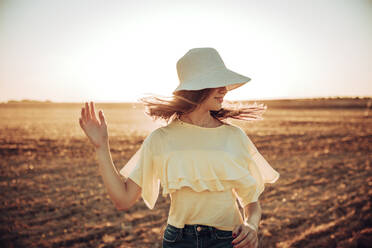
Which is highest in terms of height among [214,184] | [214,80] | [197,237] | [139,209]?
[214,80]

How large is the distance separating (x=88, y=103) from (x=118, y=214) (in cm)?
418

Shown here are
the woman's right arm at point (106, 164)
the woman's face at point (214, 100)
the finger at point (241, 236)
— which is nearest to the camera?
the finger at point (241, 236)

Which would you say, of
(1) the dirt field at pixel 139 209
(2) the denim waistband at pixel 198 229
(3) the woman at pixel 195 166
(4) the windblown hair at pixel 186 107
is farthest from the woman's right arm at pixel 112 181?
(1) the dirt field at pixel 139 209

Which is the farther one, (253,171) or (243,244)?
(253,171)

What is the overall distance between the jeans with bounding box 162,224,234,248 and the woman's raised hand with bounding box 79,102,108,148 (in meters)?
0.61

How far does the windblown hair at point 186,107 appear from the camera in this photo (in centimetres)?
168

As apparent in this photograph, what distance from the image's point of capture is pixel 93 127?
1506mm

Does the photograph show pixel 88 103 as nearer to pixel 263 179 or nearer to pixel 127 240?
pixel 263 179

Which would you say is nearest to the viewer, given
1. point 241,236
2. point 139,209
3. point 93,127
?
point 241,236

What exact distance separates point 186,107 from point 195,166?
1.17 feet

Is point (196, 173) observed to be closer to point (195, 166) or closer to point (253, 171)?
point (195, 166)

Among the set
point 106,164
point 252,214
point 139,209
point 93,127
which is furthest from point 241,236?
point 139,209

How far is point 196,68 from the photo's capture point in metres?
1.65

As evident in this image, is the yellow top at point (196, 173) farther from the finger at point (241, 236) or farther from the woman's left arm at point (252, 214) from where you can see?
the finger at point (241, 236)
